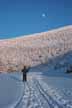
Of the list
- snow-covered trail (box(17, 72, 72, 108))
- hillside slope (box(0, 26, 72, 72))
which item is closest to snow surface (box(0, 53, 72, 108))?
snow-covered trail (box(17, 72, 72, 108))

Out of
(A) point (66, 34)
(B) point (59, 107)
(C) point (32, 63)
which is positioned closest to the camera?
(B) point (59, 107)

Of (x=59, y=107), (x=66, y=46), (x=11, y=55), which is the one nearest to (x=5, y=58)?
(x=11, y=55)

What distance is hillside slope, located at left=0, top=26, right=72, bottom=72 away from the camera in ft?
297

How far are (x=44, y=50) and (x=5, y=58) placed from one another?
15.2 m

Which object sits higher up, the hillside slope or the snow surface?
the hillside slope

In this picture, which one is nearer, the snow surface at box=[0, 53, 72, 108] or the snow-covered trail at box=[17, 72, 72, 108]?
the snow-covered trail at box=[17, 72, 72, 108]

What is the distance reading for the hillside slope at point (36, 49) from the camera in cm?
9051

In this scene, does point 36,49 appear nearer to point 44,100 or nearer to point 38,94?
point 38,94

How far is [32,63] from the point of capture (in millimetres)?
89000

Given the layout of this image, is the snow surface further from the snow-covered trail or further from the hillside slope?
the hillside slope

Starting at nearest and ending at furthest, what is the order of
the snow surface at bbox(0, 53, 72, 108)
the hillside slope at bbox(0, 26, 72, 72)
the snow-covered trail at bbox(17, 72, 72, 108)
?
1. the snow-covered trail at bbox(17, 72, 72, 108)
2. the snow surface at bbox(0, 53, 72, 108)
3. the hillside slope at bbox(0, 26, 72, 72)

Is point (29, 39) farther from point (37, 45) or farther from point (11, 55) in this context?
point (11, 55)

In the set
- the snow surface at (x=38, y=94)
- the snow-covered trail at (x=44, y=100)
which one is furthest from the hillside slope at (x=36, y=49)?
the snow-covered trail at (x=44, y=100)

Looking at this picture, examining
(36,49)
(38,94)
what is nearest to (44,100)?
(38,94)
